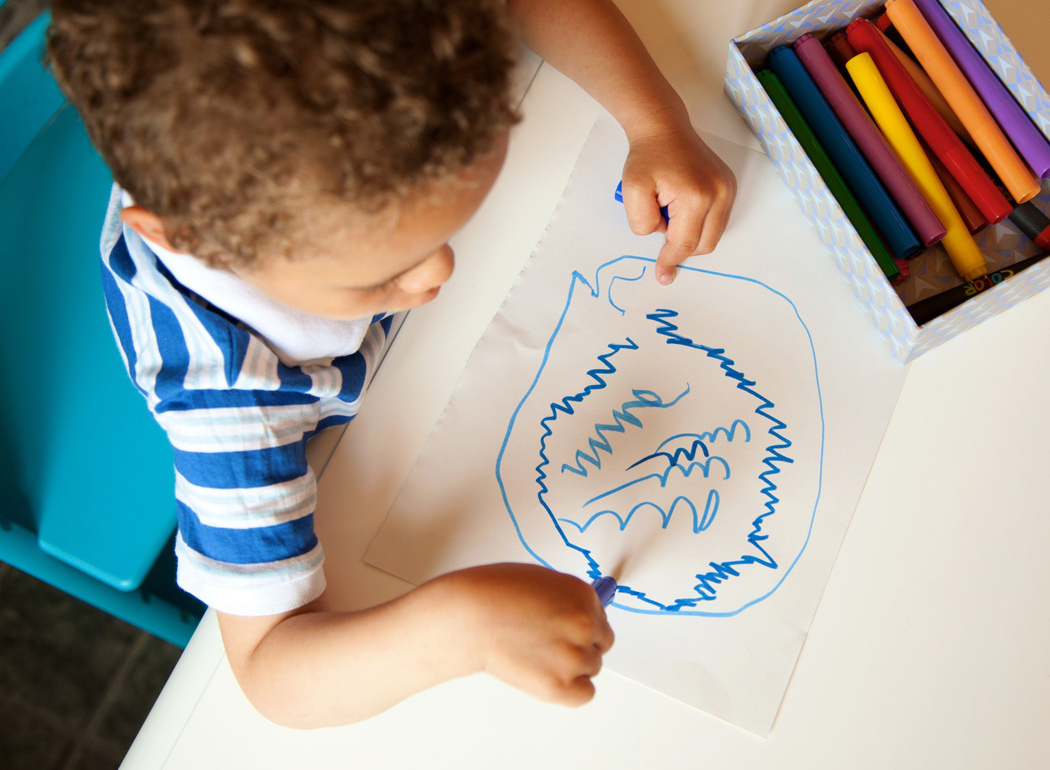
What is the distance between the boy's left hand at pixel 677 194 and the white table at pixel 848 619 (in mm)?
67

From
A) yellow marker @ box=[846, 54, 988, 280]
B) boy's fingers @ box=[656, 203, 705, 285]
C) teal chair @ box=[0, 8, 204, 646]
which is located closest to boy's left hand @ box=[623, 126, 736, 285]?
boy's fingers @ box=[656, 203, 705, 285]

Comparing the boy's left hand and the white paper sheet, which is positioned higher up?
the boy's left hand

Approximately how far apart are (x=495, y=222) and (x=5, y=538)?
1.27 ft

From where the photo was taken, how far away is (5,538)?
49 centimetres

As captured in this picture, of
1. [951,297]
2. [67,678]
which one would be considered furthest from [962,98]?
[67,678]

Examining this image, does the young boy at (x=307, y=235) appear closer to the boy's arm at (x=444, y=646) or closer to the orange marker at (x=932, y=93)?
the boy's arm at (x=444, y=646)

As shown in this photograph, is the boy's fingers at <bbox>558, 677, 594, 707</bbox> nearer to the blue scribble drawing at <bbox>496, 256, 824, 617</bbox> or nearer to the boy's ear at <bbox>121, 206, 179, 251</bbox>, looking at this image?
the blue scribble drawing at <bbox>496, 256, 824, 617</bbox>

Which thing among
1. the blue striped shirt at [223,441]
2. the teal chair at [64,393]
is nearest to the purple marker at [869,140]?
the blue striped shirt at [223,441]

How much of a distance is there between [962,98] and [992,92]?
20mm

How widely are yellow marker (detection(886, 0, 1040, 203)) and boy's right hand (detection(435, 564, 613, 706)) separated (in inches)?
15.2

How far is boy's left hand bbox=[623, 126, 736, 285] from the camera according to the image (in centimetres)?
49

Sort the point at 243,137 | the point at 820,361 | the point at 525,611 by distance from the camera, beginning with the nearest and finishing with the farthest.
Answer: the point at 243,137, the point at 525,611, the point at 820,361

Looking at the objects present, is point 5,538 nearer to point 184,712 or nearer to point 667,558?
point 184,712

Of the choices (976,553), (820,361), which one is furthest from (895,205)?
(976,553)
